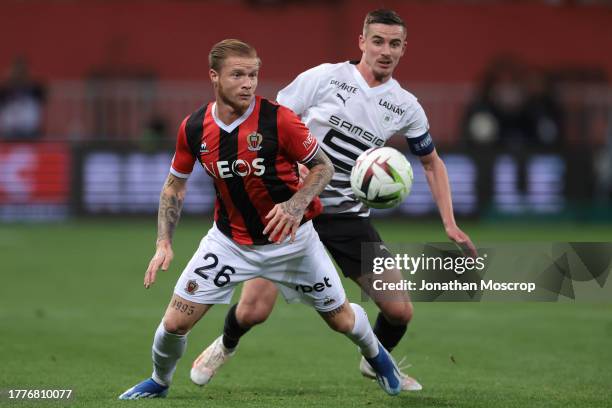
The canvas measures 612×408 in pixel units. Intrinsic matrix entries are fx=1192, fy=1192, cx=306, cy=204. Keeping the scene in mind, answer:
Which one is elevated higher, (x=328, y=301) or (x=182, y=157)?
(x=182, y=157)

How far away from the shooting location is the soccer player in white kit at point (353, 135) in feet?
27.2

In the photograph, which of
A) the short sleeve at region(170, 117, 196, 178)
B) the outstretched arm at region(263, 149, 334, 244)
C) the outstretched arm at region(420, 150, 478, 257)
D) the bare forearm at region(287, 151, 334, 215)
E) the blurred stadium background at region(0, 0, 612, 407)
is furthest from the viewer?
the blurred stadium background at region(0, 0, 612, 407)

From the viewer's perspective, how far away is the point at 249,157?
728 centimetres

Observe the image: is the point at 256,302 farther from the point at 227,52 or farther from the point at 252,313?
the point at 227,52

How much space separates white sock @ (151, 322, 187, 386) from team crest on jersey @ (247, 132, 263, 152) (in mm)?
1254

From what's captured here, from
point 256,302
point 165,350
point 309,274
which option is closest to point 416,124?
point 309,274

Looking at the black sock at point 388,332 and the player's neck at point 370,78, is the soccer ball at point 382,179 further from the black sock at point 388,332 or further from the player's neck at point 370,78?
the black sock at point 388,332

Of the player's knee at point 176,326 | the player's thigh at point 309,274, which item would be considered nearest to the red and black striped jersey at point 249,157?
the player's thigh at point 309,274

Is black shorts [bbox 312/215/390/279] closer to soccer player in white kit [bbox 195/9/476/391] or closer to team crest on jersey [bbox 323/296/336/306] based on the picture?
soccer player in white kit [bbox 195/9/476/391]

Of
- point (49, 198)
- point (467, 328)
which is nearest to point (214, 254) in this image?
point (467, 328)

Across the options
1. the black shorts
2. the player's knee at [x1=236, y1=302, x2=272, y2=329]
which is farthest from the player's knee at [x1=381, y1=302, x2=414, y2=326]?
the player's knee at [x1=236, y1=302, x2=272, y2=329]

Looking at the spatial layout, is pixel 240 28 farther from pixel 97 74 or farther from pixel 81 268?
pixel 81 268

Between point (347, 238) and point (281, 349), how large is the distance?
228 cm

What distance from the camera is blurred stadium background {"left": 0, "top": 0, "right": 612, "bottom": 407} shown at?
30.4ft
